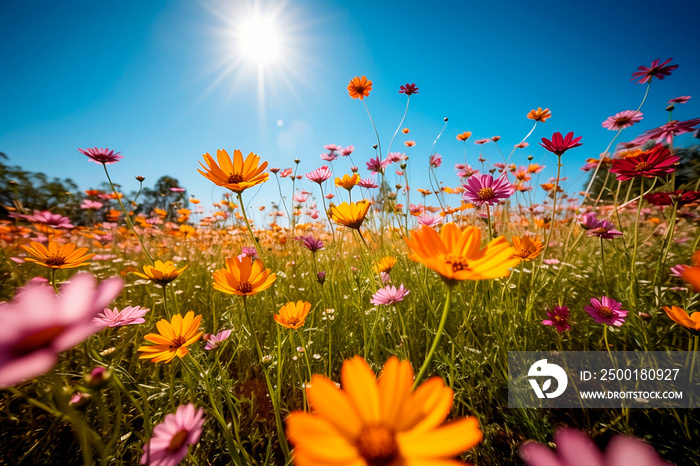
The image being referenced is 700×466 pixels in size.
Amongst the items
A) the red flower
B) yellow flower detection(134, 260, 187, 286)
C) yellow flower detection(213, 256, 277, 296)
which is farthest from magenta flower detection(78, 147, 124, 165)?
the red flower

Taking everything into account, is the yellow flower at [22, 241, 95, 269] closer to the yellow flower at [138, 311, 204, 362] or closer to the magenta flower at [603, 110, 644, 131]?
the yellow flower at [138, 311, 204, 362]

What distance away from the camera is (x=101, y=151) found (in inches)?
43.1

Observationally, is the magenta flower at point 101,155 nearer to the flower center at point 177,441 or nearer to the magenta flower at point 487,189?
the flower center at point 177,441

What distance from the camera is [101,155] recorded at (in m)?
1.10

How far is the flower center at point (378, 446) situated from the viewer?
0.82 ft

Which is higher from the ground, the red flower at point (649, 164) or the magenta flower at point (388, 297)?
the red flower at point (649, 164)

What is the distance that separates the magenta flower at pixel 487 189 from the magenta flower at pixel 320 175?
1.97ft

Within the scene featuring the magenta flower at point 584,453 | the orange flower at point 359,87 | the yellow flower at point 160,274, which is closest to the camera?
the magenta flower at point 584,453

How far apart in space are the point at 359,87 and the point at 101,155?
1293 millimetres

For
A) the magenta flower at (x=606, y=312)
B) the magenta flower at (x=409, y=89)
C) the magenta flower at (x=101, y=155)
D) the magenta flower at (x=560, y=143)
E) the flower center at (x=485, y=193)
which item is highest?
the magenta flower at (x=409, y=89)

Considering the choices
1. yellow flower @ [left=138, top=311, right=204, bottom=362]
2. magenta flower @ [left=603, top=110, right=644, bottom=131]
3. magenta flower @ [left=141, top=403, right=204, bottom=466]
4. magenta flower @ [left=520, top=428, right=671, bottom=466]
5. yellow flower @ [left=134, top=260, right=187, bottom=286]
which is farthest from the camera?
magenta flower @ [left=603, top=110, right=644, bottom=131]

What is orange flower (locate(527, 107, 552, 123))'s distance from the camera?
156 centimetres

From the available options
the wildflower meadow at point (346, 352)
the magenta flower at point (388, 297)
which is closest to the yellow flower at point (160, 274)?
the wildflower meadow at point (346, 352)

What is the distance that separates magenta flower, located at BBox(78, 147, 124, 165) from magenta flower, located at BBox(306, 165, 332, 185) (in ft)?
2.76
